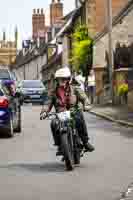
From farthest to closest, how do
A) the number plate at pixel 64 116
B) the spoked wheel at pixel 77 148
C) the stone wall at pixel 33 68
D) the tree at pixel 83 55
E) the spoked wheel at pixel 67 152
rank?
1. the stone wall at pixel 33 68
2. the tree at pixel 83 55
3. the spoked wheel at pixel 77 148
4. the number plate at pixel 64 116
5. the spoked wheel at pixel 67 152

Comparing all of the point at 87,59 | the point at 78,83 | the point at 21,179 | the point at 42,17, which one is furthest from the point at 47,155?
the point at 42,17

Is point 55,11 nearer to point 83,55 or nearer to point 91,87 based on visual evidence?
point 83,55

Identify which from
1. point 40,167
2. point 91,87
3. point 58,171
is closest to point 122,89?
point 91,87

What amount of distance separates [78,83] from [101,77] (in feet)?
129

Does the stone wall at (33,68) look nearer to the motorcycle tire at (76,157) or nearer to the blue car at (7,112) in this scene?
the blue car at (7,112)

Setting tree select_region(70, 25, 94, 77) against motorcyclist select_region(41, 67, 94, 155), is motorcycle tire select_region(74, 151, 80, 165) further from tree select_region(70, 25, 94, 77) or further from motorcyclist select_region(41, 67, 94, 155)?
tree select_region(70, 25, 94, 77)

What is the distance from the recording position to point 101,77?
172 ft

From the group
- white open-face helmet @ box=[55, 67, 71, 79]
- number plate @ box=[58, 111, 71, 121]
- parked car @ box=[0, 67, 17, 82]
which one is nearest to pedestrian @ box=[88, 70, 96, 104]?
parked car @ box=[0, 67, 17, 82]

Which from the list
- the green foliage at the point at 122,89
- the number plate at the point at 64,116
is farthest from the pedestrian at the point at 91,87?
the number plate at the point at 64,116

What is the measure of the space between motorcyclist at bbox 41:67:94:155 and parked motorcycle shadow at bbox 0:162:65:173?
328mm

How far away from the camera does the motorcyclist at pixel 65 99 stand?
12.9 meters

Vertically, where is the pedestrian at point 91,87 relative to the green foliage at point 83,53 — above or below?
below

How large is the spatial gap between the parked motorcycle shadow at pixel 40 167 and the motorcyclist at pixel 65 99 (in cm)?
33

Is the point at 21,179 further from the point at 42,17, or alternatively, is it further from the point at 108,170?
the point at 42,17
